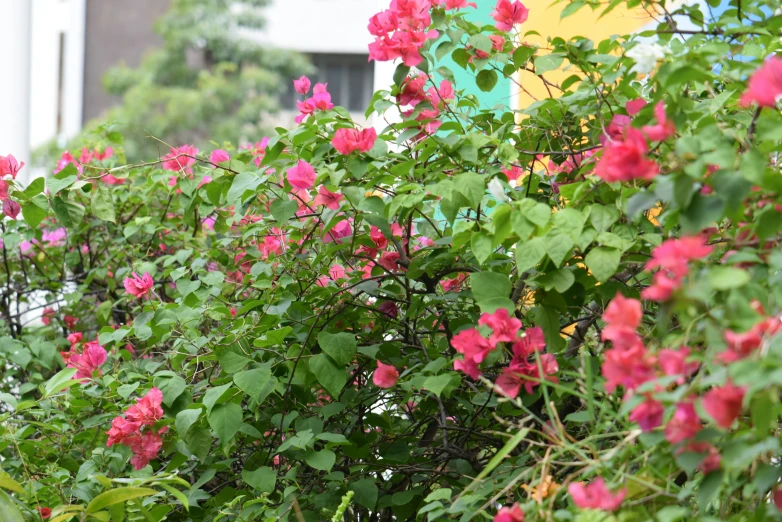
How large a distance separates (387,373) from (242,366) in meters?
0.22

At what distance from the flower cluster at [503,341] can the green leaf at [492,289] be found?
31 mm

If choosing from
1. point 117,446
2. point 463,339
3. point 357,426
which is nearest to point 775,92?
point 463,339

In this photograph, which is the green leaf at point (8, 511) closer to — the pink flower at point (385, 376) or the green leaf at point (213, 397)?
the green leaf at point (213, 397)

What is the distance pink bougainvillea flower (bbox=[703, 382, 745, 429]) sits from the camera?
2.19 ft

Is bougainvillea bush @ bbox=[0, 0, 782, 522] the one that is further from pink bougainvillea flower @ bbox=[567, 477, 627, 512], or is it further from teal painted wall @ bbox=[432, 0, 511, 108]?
teal painted wall @ bbox=[432, 0, 511, 108]

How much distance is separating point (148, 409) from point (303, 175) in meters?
0.42

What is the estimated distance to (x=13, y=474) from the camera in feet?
4.99

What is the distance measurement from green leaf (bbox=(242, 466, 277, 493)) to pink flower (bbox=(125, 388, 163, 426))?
0.16 m

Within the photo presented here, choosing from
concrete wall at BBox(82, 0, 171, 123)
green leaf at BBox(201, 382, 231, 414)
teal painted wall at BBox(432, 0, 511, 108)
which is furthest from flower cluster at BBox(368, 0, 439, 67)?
concrete wall at BBox(82, 0, 171, 123)

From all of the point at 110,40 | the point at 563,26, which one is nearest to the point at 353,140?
→ the point at 563,26

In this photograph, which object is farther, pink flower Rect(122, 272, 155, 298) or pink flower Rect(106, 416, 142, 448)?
pink flower Rect(122, 272, 155, 298)

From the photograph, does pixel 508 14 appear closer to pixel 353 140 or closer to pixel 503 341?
pixel 353 140

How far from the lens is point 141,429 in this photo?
134cm

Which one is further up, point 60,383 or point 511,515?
point 511,515
